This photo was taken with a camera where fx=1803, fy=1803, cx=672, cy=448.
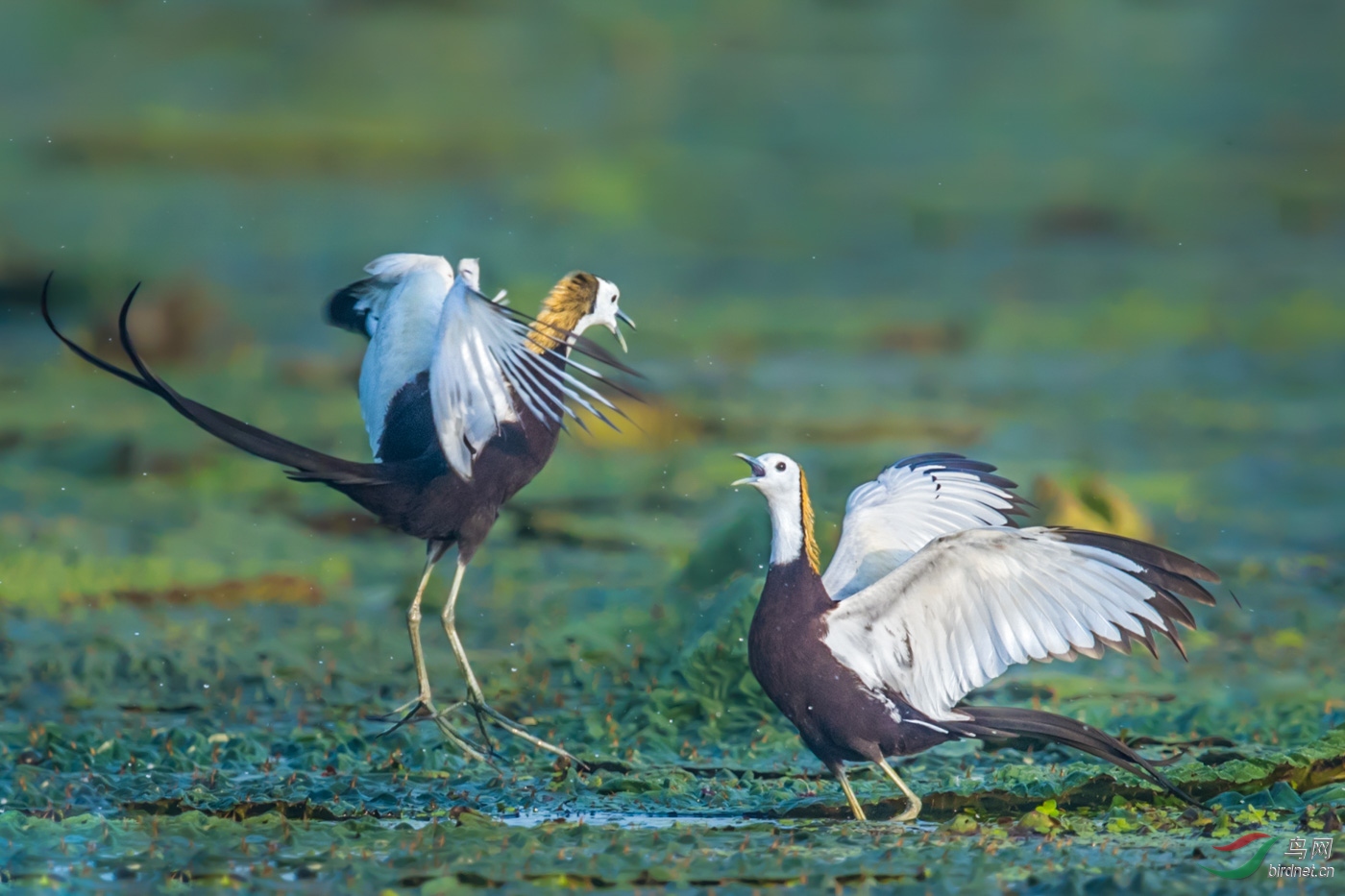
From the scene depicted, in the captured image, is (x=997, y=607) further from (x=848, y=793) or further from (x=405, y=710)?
(x=405, y=710)

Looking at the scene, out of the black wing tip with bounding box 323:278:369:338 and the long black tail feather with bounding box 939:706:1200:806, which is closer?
the long black tail feather with bounding box 939:706:1200:806

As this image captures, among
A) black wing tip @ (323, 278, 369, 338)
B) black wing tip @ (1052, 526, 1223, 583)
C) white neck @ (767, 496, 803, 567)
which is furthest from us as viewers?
black wing tip @ (323, 278, 369, 338)

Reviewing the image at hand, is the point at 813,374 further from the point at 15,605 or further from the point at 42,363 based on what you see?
the point at 15,605

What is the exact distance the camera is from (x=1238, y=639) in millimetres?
8258

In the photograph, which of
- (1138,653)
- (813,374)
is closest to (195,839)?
(1138,653)

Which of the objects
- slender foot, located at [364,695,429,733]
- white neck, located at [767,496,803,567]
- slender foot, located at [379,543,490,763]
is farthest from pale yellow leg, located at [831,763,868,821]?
slender foot, located at [364,695,429,733]

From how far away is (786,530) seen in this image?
A: 5973 mm

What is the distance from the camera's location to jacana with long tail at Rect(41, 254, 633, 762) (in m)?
6.12

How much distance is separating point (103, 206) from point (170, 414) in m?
5.83

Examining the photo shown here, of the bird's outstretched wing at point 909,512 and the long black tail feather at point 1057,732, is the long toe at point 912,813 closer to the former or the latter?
the long black tail feather at point 1057,732

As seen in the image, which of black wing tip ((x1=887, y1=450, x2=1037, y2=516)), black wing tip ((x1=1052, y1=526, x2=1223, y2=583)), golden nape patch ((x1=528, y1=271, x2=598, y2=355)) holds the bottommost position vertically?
black wing tip ((x1=1052, y1=526, x2=1223, y2=583))

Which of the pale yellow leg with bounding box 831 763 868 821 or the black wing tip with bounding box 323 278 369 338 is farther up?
the black wing tip with bounding box 323 278 369 338

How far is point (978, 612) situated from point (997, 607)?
0.06m

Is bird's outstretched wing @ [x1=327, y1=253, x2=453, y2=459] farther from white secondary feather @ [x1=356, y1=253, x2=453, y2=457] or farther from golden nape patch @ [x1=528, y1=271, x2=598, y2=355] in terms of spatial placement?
golden nape patch @ [x1=528, y1=271, x2=598, y2=355]
